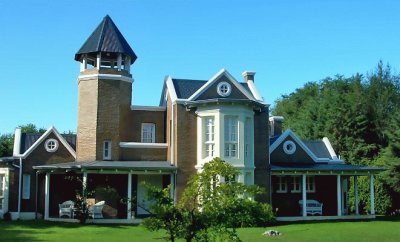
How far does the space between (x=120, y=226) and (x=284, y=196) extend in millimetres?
11484

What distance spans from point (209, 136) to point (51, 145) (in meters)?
9.82

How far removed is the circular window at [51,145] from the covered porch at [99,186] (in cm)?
150

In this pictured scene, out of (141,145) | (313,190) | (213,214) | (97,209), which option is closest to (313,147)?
(313,190)

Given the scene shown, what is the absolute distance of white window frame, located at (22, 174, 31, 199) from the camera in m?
30.7

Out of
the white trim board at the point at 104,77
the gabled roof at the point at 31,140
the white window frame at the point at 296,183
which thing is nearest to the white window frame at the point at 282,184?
the white window frame at the point at 296,183

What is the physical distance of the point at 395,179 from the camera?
3566 cm

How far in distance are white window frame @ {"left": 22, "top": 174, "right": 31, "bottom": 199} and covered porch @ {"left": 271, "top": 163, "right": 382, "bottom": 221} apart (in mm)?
14246

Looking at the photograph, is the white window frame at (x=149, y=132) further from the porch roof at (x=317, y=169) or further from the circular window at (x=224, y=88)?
the porch roof at (x=317, y=169)

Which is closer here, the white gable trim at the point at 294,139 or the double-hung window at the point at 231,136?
the double-hung window at the point at 231,136

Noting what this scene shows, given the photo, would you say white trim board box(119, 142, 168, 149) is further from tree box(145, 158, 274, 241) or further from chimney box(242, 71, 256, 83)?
tree box(145, 158, 274, 241)

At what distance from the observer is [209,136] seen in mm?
28578

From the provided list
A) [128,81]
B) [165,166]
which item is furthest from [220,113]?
[128,81]

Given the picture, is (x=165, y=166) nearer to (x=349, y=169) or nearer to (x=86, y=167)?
(x=86, y=167)

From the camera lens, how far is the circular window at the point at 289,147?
3272 centimetres
